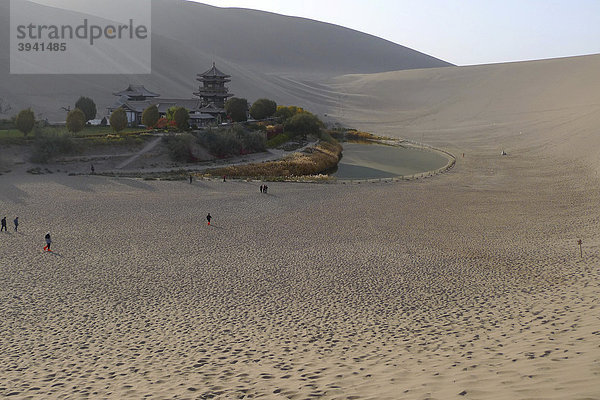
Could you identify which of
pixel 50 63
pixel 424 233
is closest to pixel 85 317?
pixel 424 233

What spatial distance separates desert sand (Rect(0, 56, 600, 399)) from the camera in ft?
29.0

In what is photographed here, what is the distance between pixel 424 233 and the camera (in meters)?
22.3

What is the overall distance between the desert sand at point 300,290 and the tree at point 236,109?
26.9 meters

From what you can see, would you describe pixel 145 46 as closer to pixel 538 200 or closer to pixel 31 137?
pixel 31 137

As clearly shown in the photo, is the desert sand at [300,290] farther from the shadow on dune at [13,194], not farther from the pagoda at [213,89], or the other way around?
the pagoda at [213,89]

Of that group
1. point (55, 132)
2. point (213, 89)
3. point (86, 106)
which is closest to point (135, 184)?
point (55, 132)

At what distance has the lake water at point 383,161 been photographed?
1756 inches

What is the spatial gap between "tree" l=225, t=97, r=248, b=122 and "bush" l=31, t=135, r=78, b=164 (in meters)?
22.5

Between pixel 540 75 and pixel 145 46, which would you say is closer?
pixel 540 75

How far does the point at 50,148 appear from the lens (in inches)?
1601

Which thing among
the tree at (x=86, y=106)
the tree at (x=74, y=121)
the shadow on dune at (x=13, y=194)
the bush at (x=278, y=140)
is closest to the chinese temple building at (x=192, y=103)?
the tree at (x=86, y=106)

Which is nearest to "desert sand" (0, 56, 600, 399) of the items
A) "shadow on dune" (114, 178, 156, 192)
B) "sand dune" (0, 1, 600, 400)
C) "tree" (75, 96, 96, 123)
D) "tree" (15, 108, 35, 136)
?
"sand dune" (0, 1, 600, 400)

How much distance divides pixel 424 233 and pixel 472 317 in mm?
10233

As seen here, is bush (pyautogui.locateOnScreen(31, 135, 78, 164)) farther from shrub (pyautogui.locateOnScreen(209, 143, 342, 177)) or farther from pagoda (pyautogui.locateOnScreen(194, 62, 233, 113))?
pagoda (pyautogui.locateOnScreen(194, 62, 233, 113))
